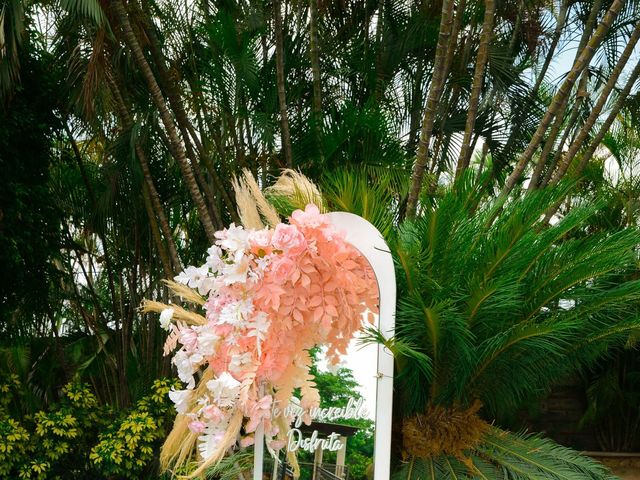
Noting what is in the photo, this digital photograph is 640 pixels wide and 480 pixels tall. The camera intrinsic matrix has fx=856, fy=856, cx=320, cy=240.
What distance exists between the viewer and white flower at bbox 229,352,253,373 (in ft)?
12.6

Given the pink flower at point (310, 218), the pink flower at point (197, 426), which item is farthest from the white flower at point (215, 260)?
the pink flower at point (197, 426)

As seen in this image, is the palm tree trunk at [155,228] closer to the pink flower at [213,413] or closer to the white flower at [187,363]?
the white flower at [187,363]

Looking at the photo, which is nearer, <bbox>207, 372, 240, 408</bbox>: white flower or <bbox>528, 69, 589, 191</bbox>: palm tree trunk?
<bbox>207, 372, 240, 408</bbox>: white flower

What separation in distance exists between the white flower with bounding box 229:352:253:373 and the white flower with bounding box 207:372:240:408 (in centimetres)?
4

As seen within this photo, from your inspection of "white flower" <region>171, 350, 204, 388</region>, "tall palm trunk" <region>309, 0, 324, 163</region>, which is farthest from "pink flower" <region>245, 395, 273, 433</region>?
"tall palm trunk" <region>309, 0, 324, 163</region>

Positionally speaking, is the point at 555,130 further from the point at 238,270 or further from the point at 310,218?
the point at 238,270

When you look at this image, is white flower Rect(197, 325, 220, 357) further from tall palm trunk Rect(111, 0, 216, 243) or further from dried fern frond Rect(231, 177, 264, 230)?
tall palm trunk Rect(111, 0, 216, 243)

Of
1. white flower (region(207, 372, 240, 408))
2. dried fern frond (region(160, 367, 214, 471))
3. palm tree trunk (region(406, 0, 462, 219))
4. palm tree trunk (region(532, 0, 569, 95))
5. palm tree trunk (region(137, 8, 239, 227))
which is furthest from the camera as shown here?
palm tree trunk (region(532, 0, 569, 95))

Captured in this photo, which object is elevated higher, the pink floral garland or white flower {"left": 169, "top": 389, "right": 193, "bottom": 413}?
the pink floral garland

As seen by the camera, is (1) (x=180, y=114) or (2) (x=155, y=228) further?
(2) (x=155, y=228)

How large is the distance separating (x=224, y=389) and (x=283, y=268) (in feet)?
1.96

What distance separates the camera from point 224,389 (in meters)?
3.79

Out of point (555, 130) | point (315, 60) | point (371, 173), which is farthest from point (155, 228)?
point (555, 130)

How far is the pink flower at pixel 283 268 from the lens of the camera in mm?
3850
